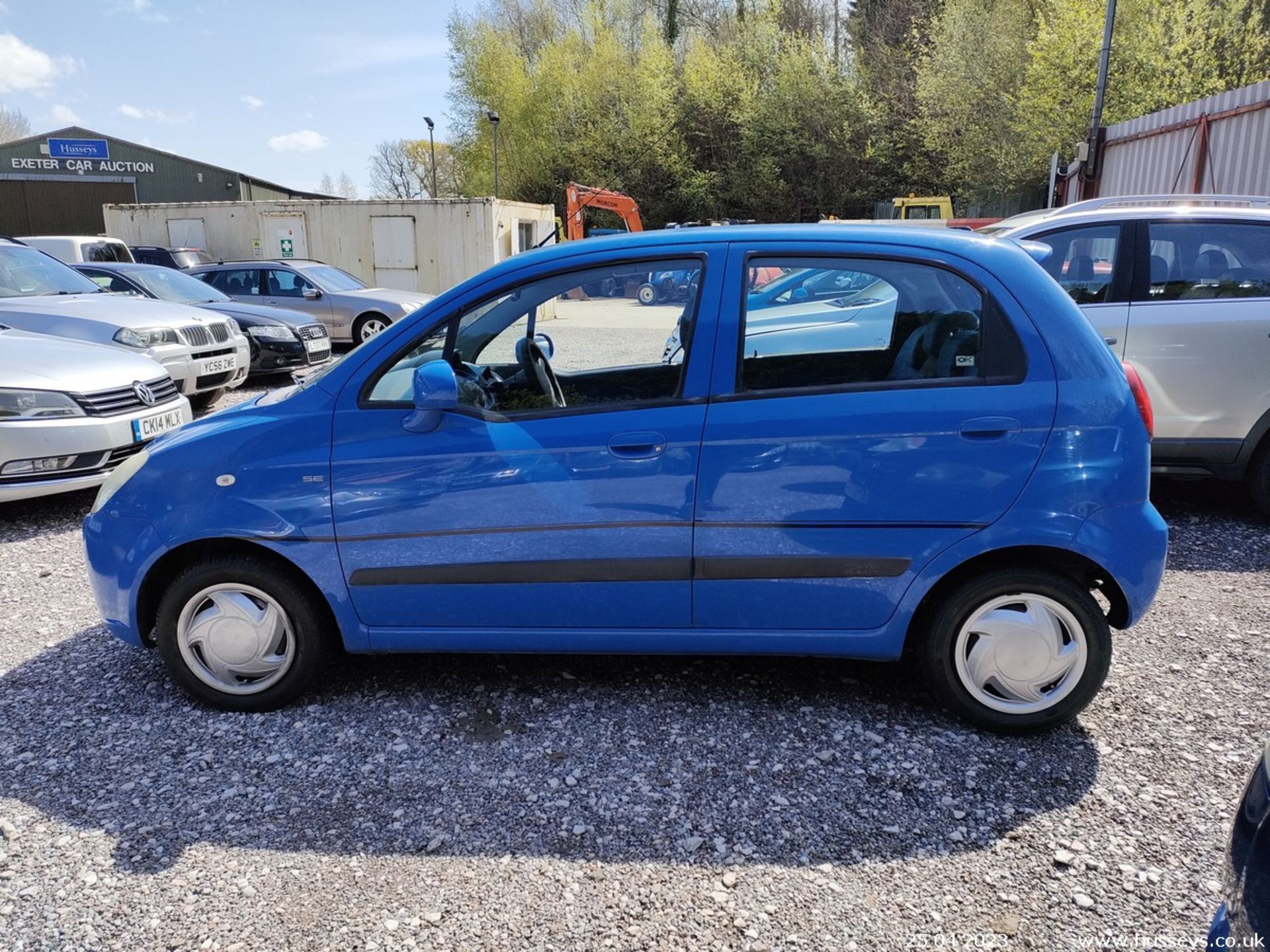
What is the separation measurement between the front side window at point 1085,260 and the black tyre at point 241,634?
14.9ft

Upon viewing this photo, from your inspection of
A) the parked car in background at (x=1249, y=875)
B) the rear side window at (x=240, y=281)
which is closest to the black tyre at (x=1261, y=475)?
the parked car in background at (x=1249, y=875)

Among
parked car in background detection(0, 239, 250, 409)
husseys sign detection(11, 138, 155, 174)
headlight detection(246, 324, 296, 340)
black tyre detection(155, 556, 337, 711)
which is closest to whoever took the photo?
black tyre detection(155, 556, 337, 711)

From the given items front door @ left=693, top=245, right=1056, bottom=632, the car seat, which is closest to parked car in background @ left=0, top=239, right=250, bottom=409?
front door @ left=693, top=245, right=1056, bottom=632

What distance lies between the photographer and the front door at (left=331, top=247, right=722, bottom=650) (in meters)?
2.93

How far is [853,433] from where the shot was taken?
2.84 meters

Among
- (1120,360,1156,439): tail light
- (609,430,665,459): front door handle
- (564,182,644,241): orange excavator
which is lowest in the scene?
(609,430,665,459): front door handle

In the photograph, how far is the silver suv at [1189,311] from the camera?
201 inches

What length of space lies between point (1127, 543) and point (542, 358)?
2.14 meters

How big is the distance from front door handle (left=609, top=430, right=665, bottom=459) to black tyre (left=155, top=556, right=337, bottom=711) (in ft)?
4.16

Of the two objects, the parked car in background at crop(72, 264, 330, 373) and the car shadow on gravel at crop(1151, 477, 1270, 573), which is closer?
the car shadow on gravel at crop(1151, 477, 1270, 573)

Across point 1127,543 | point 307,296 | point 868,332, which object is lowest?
point 1127,543

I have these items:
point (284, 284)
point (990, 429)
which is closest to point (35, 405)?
point (990, 429)

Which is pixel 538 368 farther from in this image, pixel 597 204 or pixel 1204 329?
pixel 597 204

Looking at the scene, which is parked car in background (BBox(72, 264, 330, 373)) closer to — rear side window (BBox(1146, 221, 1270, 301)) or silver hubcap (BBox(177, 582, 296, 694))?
silver hubcap (BBox(177, 582, 296, 694))
